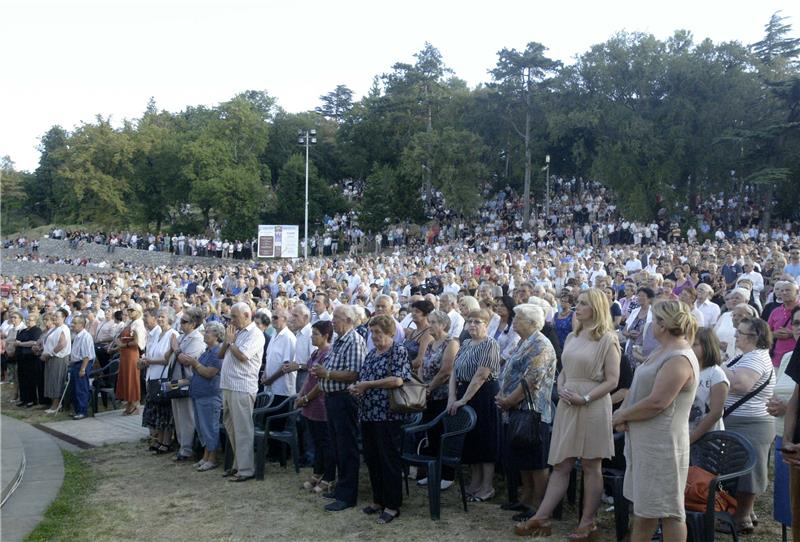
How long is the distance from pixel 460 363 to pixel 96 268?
145 ft

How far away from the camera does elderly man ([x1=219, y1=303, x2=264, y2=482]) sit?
7152mm

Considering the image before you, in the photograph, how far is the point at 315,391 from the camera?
6.56 metres

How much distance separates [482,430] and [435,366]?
72cm

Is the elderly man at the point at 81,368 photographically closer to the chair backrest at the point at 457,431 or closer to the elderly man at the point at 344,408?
the elderly man at the point at 344,408

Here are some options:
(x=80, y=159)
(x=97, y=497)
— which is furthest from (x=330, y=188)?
(x=97, y=497)

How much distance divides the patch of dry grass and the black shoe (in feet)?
0.17

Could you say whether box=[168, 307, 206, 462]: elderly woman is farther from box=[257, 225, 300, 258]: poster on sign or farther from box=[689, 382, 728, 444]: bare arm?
box=[257, 225, 300, 258]: poster on sign

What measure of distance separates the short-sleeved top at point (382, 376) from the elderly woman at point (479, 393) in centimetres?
48

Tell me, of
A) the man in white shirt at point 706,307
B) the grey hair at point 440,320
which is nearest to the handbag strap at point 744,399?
the grey hair at point 440,320

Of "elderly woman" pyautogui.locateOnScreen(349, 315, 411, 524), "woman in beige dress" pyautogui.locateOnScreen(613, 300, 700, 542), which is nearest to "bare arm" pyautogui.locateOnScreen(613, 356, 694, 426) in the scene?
"woman in beige dress" pyautogui.locateOnScreen(613, 300, 700, 542)

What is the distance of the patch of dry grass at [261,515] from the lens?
5492 millimetres

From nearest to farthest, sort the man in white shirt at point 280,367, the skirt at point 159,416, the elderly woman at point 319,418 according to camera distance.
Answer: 1. the elderly woman at point 319,418
2. the man in white shirt at point 280,367
3. the skirt at point 159,416

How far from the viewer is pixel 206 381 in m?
7.78

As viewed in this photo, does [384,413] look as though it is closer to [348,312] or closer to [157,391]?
[348,312]
